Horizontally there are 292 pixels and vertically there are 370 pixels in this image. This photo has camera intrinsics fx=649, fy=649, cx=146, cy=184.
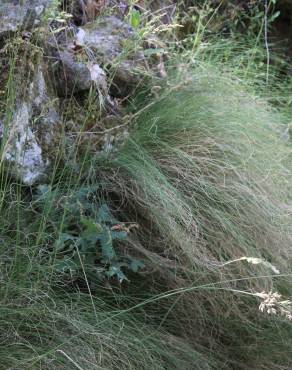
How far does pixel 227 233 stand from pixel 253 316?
28 cm

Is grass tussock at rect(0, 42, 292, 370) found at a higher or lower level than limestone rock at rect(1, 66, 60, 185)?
lower

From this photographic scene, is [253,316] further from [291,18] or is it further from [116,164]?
[291,18]

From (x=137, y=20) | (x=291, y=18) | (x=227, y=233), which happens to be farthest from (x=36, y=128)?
(x=291, y=18)

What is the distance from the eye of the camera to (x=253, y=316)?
2.12 metres

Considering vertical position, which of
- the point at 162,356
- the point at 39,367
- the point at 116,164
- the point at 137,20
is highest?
the point at 137,20

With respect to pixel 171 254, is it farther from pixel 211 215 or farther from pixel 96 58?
pixel 96 58

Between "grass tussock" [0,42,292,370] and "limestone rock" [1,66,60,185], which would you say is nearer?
"grass tussock" [0,42,292,370]

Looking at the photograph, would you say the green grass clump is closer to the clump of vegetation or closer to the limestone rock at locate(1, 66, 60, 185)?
the clump of vegetation

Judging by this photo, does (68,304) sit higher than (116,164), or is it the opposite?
(116,164)

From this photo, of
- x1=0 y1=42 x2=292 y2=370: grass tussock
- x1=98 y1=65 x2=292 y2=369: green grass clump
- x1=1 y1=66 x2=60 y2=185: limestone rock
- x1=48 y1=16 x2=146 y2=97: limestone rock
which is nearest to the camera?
x1=0 y1=42 x2=292 y2=370: grass tussock

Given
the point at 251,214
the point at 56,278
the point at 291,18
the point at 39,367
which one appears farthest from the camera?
the point at 291,18

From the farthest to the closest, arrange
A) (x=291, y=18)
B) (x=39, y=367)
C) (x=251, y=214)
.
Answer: (x=291, y=18), (x=251, y=214), (x=39, y=367)

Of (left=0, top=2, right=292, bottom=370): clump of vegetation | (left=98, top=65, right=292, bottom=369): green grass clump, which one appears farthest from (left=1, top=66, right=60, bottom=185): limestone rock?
(left=98, top=65, right=292, bottom=369): green grass clump

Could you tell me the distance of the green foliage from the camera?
189 cm
